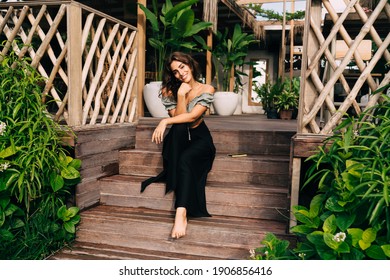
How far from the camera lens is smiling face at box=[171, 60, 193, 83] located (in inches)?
113

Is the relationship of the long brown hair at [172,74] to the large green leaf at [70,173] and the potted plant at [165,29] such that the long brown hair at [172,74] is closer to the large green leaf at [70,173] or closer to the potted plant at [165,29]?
the large green leaf at [70,173]

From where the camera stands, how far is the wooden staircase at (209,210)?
8.06 ft

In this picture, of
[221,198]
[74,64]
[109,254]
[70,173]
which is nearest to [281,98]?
[221,198]

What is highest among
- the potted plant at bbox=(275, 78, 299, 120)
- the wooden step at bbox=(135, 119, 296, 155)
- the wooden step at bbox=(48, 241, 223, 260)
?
the potted plant at bbox=(275, 78, 299, 120)

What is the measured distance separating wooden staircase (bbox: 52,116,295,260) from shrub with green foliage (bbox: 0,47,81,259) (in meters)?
0.16

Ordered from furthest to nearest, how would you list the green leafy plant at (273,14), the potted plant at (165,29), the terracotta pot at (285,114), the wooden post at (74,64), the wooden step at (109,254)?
1. the green leafy plant at (273,14)
2. the terracotta pot at (285,114)
3. the potted plant at (165,29)
4. the wooden post at (74,64)
5. the wooden step at (109,254)

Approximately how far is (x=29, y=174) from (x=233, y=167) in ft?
4.82

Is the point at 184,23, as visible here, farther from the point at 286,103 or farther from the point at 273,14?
the point at 273,14

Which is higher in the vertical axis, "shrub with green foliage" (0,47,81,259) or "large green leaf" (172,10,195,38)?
"large green leaf" (172,10,195,38)

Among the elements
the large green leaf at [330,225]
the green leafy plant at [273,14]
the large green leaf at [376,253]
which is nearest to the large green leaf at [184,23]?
the large green leaf at [330,225]

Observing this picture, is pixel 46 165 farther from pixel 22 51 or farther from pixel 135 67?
pixel 135 67

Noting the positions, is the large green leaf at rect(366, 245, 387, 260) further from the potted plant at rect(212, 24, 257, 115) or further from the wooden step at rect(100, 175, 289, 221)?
the potted plant at rect(212, 24, 257, 115)

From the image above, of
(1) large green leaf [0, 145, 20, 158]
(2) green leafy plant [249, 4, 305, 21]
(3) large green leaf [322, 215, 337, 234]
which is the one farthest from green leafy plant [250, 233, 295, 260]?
(2) green leafy plant [249, 4, 305, 21]

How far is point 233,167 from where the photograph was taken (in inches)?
120
